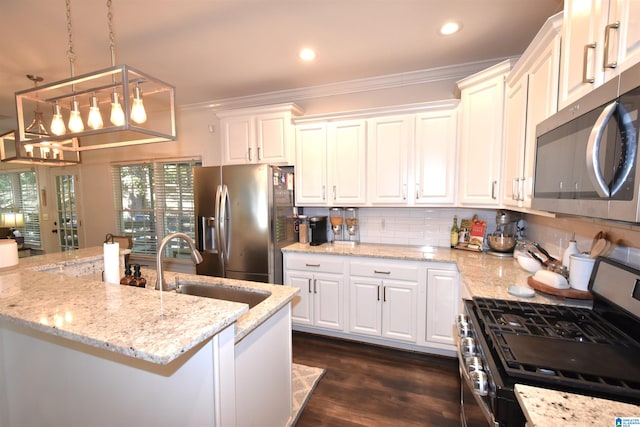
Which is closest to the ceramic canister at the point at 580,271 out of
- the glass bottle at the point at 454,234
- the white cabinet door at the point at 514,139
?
the white cabinet door at the point at 514,139

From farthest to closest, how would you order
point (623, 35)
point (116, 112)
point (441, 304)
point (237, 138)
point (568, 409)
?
1. point (237, 138)
2. point (441, 304)
3. point (116, 112)
4. point (623, 35)
5. point (568, 409)

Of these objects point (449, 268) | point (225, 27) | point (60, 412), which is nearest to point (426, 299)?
point (449, 268)

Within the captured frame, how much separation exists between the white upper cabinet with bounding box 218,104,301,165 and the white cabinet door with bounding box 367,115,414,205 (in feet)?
2.97

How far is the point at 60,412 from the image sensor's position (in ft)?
4.00

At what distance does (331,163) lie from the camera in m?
2.98

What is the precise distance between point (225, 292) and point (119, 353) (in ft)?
2.67

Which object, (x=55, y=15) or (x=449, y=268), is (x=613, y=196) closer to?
(x=449, y=268)

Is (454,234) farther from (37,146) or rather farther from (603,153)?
(37,146)

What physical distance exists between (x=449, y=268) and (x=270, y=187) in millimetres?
1844

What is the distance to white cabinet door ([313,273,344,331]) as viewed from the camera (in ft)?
8.98

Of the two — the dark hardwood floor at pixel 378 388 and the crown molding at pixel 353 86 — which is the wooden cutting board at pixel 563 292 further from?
the crown molding at pixel 353 86

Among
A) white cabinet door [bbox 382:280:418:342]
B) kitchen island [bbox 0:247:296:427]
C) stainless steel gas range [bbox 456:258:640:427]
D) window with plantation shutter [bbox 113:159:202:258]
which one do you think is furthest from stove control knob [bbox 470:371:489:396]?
window with plantation shutter [bbox 113:159:202:258]

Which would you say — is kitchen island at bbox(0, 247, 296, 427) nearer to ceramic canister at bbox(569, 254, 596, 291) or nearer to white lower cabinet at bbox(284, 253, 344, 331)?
white lower cabinet at bbox(284, 253, 344, 331)

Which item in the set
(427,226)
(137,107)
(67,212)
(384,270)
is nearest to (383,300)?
(384,270)
